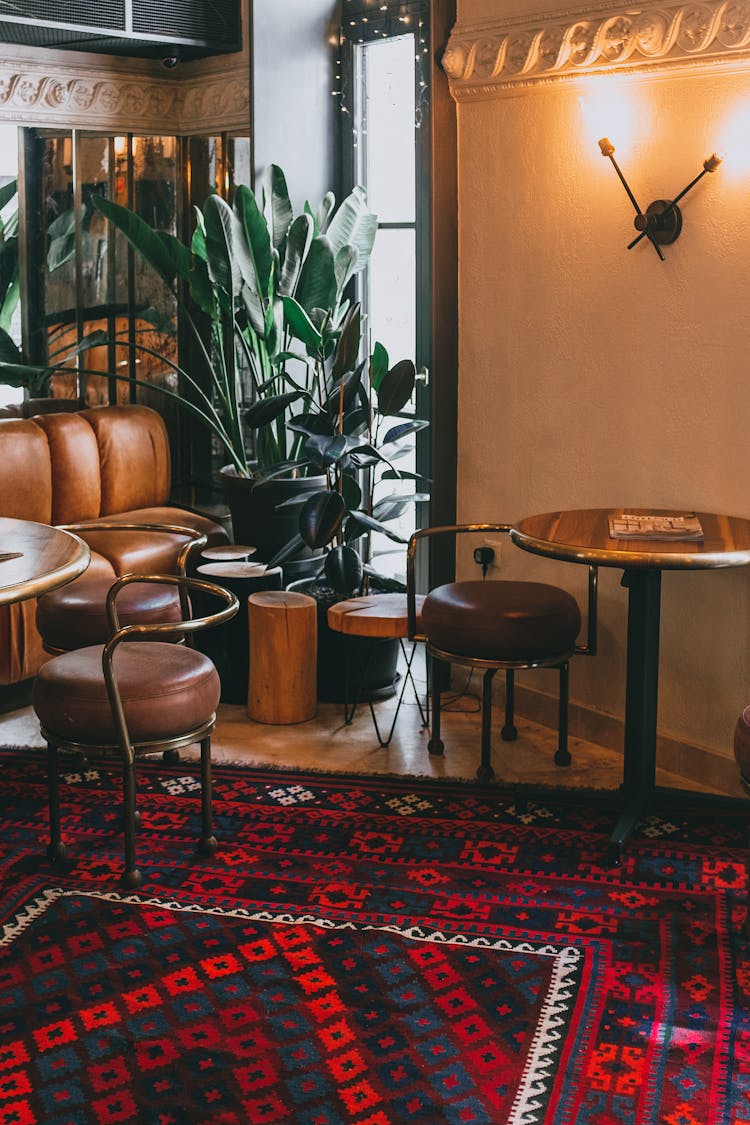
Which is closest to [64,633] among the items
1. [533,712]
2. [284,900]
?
[284,900]

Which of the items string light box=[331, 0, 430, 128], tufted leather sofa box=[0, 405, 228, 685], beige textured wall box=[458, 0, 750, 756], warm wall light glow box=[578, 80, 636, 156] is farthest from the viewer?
string light box=[331, 0, 430, 128]

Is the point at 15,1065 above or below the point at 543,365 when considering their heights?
below

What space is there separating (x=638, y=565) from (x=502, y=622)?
67 cm

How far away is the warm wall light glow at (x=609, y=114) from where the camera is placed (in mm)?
4273

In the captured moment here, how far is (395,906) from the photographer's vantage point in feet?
11.2

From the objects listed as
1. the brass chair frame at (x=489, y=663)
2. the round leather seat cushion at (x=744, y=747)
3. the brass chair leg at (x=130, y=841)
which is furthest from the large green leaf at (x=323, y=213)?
the round leather seat cushion at (x=744, y=747)

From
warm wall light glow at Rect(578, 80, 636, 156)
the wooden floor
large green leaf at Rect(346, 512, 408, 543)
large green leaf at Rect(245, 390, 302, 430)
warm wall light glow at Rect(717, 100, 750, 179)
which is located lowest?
the wooden floor

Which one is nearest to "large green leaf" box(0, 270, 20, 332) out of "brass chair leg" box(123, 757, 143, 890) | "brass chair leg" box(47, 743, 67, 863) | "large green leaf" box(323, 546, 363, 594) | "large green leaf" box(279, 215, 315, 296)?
"large green leaf" box(279, 215, 315, 296)

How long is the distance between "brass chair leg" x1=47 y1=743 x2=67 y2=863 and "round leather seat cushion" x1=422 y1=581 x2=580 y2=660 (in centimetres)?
129

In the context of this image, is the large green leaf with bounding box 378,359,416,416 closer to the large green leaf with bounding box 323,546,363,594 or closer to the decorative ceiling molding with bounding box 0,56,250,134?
the large green leaf with bounding box 323,546,363,594

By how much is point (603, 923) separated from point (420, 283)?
3.14m

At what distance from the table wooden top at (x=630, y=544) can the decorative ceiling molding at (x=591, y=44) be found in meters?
1.43

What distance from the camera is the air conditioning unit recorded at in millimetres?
5219

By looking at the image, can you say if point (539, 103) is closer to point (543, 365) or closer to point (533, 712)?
point (543, 365)
